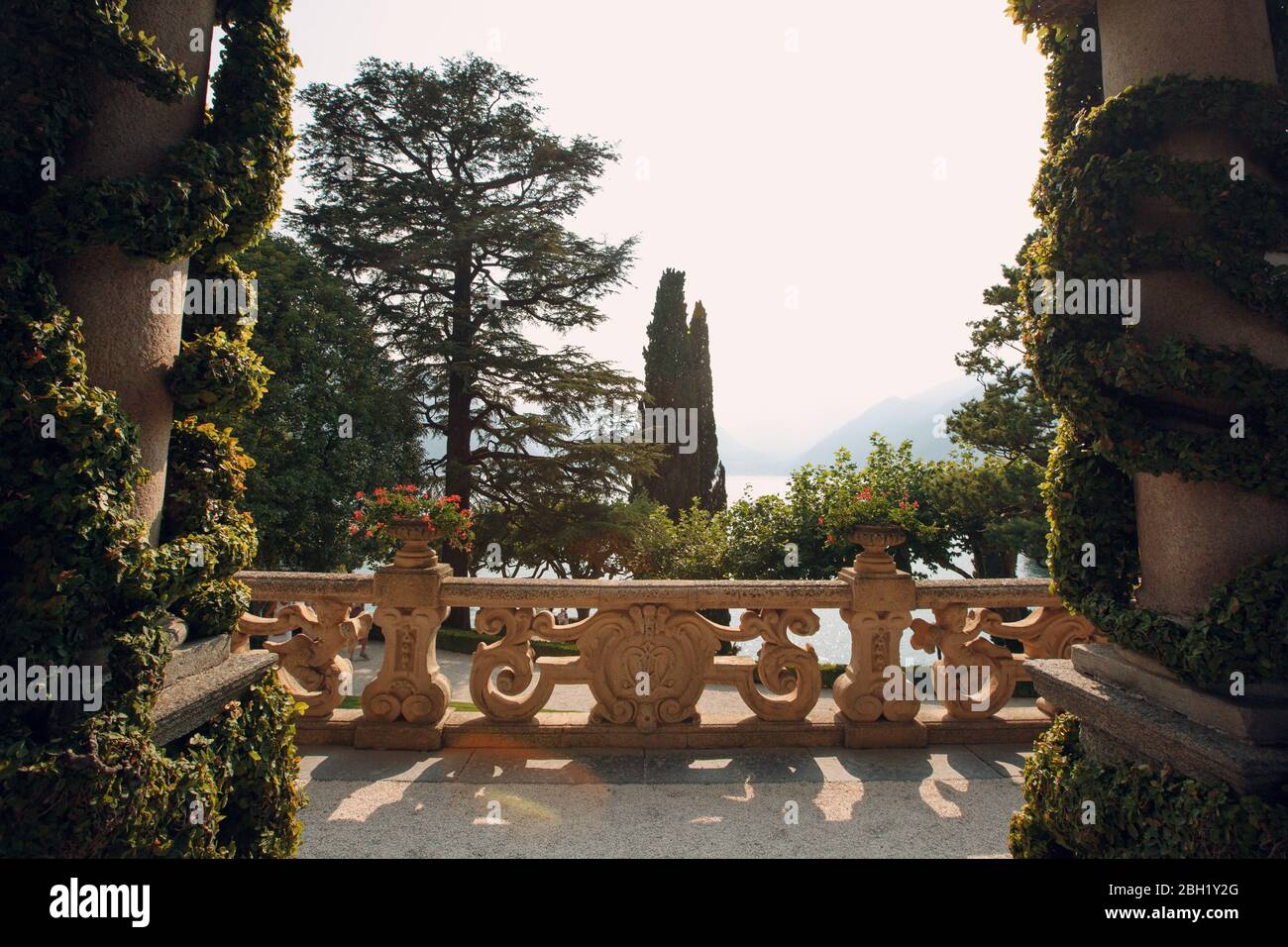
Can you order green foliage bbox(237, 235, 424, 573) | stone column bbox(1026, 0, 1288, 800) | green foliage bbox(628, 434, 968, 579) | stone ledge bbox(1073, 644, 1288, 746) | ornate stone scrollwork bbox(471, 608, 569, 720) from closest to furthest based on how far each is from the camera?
stone ledge bbox(1073, 644, 1288, 746) < stone column bbox(1026, 0, 1288, 800) < ornate stone scrollwork bbox(471, 608, 569, 720) < green foliage bbox(237, 235, 424, 573) < green foliage bbox(628, 434, 968, 579)

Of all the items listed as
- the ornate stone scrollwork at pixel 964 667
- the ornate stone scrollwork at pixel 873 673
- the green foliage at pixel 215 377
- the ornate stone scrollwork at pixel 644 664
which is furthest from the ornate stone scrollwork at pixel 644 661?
the green foliage at pixel 215 377

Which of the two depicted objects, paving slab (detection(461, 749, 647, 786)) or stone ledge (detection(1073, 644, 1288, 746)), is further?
paving slab (detection(461, 749, 647, 786))

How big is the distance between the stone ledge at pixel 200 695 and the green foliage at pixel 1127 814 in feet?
11.0

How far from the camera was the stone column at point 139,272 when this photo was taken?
231 centimetres

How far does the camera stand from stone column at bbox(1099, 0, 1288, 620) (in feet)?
7.48

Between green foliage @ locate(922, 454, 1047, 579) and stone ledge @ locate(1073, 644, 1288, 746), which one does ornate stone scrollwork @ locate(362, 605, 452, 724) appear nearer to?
stone ledge @ locate(1073, 644, 1288, 746)

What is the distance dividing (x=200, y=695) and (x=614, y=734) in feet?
9.30

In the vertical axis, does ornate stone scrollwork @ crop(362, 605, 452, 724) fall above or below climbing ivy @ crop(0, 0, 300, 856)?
below

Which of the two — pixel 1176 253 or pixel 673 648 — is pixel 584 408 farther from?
pixel 1176 253

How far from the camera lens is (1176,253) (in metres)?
2.34

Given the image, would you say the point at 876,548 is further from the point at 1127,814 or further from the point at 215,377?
the point at 215,377

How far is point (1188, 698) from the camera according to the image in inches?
89.7

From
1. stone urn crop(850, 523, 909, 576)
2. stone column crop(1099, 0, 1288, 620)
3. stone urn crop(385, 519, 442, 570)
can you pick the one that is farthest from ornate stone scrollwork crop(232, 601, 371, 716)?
stone column crop(1099, 0, 1288, 620)

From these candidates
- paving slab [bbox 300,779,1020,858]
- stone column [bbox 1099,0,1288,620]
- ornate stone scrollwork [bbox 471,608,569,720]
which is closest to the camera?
stone column [bbox 1099,0,1288,620]
